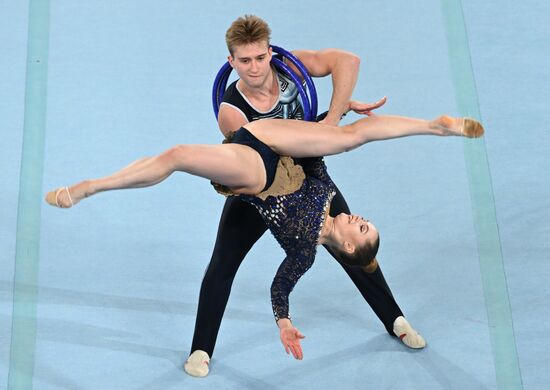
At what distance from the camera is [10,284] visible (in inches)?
202

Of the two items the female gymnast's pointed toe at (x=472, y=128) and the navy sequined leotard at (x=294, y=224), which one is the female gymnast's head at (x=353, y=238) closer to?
the navy sequined leotard at (x=294, y=224)

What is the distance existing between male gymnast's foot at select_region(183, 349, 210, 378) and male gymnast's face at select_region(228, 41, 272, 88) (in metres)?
1.22

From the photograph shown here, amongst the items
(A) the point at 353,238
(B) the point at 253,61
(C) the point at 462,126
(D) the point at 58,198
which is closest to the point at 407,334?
(A) the point at 353,238

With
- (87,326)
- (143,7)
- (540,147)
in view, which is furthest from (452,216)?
(143,7)

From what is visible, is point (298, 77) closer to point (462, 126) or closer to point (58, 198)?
point (462, 126)

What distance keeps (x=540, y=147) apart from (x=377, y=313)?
1457mm

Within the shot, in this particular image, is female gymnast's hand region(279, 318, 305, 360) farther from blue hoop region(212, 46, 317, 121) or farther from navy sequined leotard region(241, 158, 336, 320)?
blue hoop region(212, 46, 317, 121)

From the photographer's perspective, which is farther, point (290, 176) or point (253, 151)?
point (290, 176)

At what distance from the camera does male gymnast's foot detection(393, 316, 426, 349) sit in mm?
4906

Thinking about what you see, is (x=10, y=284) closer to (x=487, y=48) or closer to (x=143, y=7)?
(x=143, y=7)

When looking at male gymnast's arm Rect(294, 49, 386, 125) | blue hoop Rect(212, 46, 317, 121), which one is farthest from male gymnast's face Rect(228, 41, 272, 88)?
male gymnast's arm Rect(294, 49, 386, 125)

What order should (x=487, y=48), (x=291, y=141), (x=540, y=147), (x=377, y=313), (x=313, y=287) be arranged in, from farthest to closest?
(x=487, y=48)
(x=540, y=147)
(x=313, y=287)
(x=377, y=313)
(x=291, y=141)

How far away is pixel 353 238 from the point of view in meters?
4.33

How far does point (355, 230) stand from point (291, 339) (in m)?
0.52
